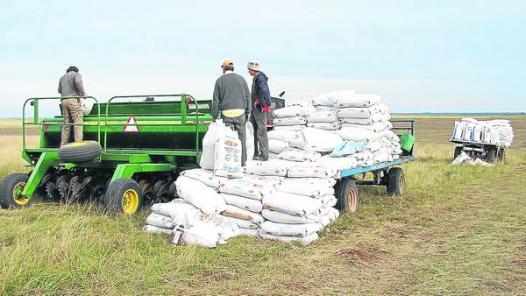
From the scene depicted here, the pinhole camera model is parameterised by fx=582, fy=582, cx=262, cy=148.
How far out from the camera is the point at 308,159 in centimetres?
884

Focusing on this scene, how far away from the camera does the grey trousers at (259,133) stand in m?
9.18

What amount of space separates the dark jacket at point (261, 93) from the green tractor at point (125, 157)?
36.6 inches

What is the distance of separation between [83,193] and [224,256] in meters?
4.15

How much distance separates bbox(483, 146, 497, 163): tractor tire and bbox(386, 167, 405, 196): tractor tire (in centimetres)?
1155

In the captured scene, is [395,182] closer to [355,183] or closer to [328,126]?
[355,183]

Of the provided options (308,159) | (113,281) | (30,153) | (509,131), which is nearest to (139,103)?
(30,153)

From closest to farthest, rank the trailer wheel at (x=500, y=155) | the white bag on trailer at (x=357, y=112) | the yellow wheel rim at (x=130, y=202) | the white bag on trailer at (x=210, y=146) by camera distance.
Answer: the white bag on trailer at (x=210, y=146)
the yellow wheel rim at (x=130, y=202)
the white bag on trailer at (x=357, y=112)
the trailer wheel at (x=500, y=155)

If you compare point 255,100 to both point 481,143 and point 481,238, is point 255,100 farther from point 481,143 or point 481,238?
point 481,143

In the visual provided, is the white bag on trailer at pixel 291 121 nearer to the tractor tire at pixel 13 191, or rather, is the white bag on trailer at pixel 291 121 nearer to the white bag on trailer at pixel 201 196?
the white bag on trailer at pixel 201 196

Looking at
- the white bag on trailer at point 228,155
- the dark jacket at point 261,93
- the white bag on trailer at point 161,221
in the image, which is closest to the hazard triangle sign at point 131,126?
the dark jacket at point 261,93

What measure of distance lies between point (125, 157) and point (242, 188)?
258cm

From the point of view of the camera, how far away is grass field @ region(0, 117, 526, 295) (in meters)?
5.35

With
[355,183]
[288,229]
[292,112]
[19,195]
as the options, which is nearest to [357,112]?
[292,112]

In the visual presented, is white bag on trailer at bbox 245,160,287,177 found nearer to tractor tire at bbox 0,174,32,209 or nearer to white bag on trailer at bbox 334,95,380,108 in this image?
white bag on trailer at bbox 334,95,380,108
